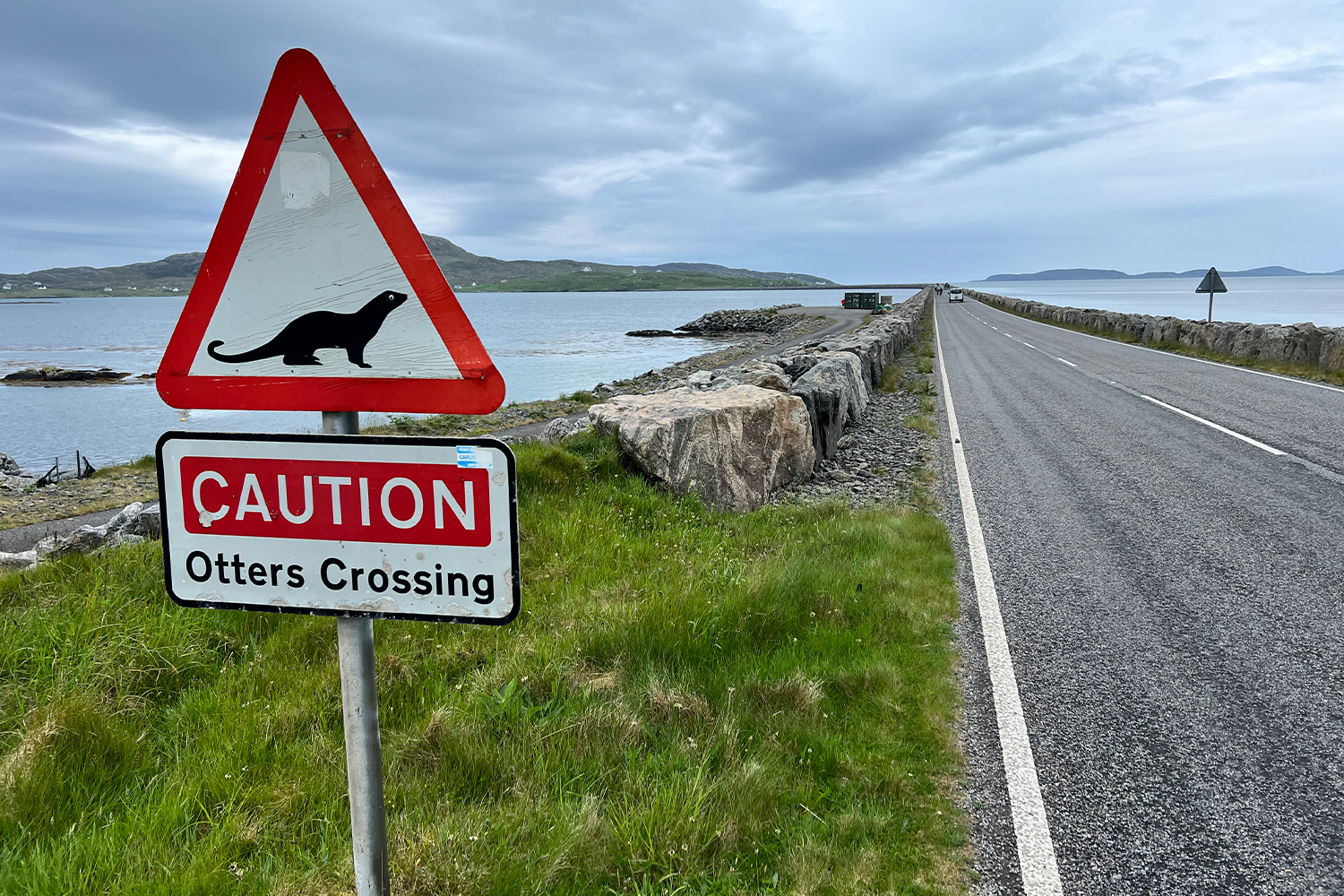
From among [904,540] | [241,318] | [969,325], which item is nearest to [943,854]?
[241,318]

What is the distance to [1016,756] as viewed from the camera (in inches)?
132

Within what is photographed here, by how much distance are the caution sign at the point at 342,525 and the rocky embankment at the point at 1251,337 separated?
2032 centimetres

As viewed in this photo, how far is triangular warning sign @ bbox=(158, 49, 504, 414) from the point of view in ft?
5.70

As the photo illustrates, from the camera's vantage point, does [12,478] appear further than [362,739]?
Yes

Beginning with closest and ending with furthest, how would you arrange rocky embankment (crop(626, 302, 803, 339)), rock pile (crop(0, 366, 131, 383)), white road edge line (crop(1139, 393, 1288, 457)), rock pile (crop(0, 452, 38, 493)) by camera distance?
white road edge line (crop(1139, 393, 1288, 457))
rock pile (crop(0, 452, 38, 493))
rock pile (crop(0, 366, 131, 383))
rocky embankment (crop(626, 302, 803, 339))

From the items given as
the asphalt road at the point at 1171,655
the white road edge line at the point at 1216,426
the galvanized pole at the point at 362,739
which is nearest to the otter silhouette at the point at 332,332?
the galvanized pole at the point at 362,739

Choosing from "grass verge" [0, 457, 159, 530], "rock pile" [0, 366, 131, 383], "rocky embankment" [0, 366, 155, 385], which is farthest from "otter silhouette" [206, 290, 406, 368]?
"rock pile" [0, 366, 131, 383]

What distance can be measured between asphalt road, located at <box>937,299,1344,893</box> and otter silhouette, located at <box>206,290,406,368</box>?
2.78m

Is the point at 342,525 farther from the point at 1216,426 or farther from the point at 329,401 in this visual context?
the point at 1216,426

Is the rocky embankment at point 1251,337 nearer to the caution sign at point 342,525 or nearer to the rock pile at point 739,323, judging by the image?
the caution sign at point 342,525

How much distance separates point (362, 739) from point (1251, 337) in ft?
78.4

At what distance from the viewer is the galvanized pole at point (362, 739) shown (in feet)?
5.85

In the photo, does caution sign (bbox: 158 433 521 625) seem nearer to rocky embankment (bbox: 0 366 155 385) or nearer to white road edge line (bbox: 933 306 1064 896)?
white road edge line (bbox: 933 306 1064 896)

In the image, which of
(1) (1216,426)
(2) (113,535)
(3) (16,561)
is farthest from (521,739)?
(1) (1216,426)
